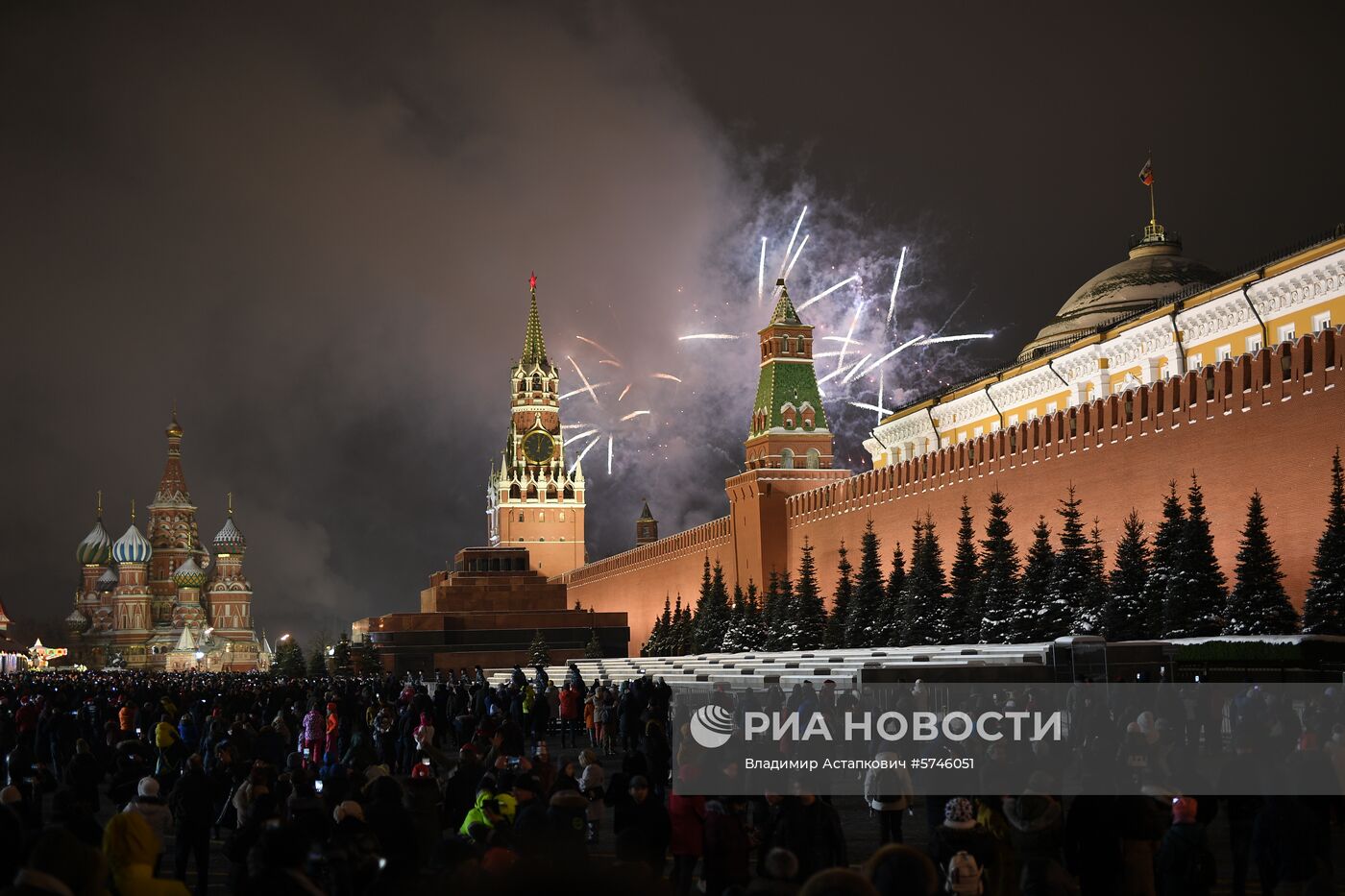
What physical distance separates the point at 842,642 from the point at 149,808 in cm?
2146

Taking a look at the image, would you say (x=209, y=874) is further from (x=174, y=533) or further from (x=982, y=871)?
(x=174, y=533)

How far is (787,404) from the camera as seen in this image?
40.1 meters

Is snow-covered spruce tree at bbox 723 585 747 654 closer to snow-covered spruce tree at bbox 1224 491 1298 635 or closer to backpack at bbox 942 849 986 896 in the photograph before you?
snow-covered spruce tree at bbox 1224 491 1298 635

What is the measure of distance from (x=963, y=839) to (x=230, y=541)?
91.8 m

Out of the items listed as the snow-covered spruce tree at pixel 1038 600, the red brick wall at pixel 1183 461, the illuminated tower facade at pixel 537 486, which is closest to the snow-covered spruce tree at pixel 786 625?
the red brick wall at pixel 1183 461

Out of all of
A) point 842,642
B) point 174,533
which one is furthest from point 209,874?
point 174,533

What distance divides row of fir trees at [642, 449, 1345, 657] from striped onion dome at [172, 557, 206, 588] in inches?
2595

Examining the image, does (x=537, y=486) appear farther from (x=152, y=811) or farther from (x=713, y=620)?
(x=152, y=811)

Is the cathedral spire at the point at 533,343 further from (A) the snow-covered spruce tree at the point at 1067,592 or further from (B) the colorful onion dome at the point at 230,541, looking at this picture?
(A) the snow-covered spruce tree at the point at 1067,592

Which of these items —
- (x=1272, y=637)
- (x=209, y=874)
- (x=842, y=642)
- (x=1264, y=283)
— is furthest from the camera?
(x=842, y=642)

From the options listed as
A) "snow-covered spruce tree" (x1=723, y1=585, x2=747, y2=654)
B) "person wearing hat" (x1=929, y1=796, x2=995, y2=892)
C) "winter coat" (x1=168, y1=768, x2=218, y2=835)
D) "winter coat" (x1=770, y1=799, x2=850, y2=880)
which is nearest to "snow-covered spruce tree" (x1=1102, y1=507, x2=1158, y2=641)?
"snow-covered spruce tree" (x1=723, y1=585, x2=747, y2=654)

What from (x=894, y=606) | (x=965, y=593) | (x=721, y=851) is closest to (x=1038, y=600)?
(x=965, y=593)

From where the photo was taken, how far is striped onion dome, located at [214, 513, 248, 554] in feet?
303

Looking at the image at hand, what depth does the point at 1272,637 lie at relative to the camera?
14281 millimetres
